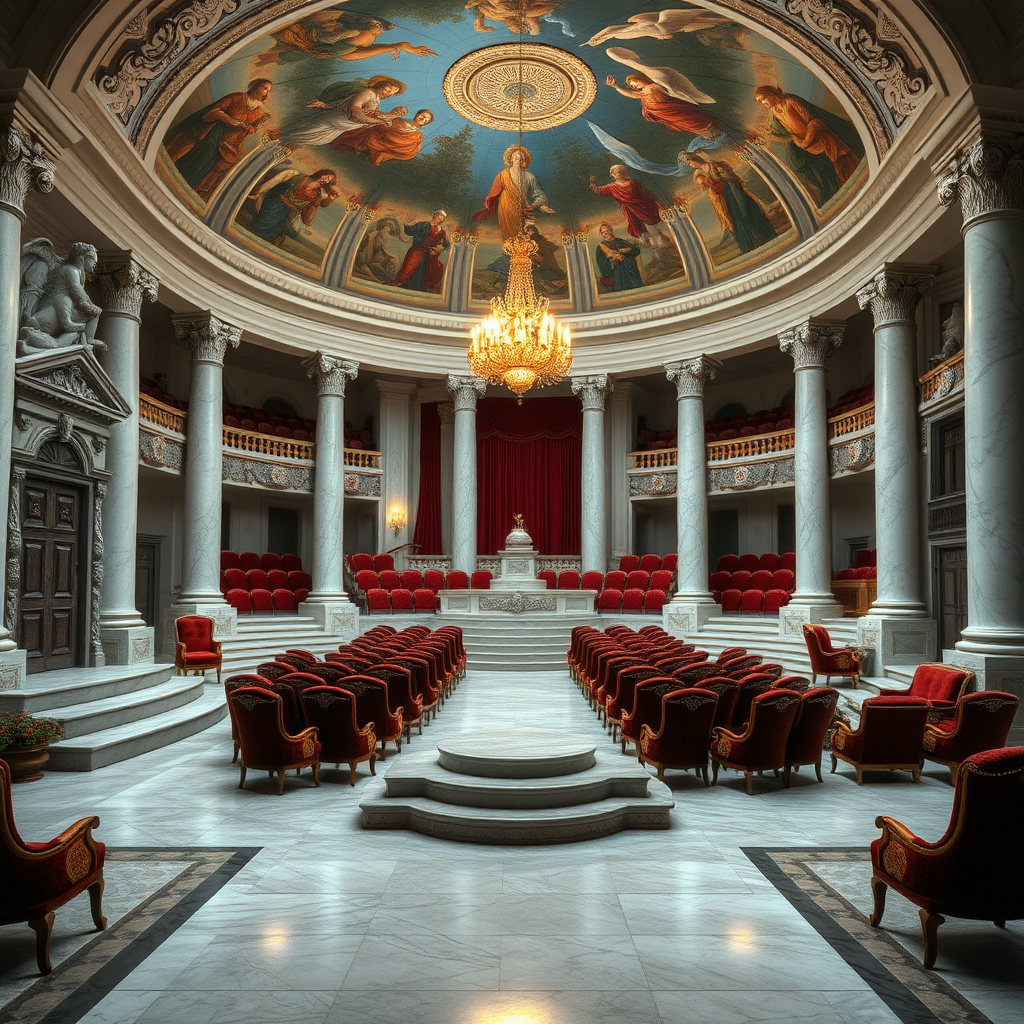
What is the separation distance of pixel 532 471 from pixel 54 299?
52.2 feet

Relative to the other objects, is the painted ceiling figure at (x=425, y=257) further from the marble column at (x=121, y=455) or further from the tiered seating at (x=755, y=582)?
the tiered seating at (x=755, y=582)

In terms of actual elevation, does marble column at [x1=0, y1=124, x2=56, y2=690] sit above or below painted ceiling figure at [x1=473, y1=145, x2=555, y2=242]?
below

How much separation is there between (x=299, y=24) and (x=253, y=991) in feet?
49.1

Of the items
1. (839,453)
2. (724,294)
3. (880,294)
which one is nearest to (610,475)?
(724,294)

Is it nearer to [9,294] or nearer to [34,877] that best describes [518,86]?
[9,294]

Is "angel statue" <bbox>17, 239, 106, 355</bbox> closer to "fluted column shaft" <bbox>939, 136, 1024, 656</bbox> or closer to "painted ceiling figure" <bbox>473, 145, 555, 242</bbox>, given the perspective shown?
"painted ceiling figure" <bbox>473, 145, 555, 242</bbox>

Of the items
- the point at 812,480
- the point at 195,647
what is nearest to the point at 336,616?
the point at 195,647

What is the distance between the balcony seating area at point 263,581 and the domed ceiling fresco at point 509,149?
284 inches

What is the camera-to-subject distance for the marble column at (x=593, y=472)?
22.2 m

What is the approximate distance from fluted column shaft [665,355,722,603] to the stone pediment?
12717 millimetres

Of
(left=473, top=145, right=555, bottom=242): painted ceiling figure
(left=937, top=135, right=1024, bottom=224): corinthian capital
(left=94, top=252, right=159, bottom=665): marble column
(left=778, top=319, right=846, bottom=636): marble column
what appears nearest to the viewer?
(left=937, top=135, right=1024, bottom=224): corinthian capital

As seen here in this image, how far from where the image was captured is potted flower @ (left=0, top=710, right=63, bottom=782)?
7324 millimetres

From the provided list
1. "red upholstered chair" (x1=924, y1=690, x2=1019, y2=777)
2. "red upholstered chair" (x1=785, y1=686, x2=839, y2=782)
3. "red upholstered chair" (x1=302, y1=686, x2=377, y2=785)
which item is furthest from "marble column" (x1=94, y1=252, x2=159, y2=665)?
"red upholstered chair" (x1=924, y1=690, x2=1019, y2=777)

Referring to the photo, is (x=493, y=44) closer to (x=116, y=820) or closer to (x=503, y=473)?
(x=503, y=473)
